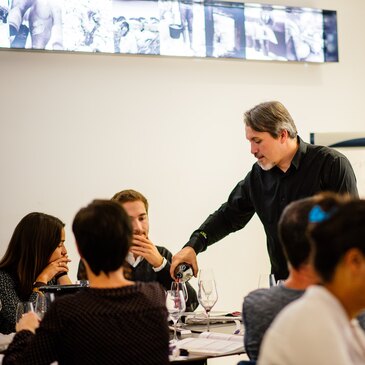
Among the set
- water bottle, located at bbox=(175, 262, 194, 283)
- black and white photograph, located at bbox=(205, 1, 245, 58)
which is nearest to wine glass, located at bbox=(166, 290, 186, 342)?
water bottle, located at bbox=(175, 262, 194, 283)

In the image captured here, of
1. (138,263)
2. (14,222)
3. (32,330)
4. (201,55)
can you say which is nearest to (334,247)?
(32,330)

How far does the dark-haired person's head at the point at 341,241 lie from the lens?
1550 millimetres

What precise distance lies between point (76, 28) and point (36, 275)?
1818mm

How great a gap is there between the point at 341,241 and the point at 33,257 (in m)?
2.73

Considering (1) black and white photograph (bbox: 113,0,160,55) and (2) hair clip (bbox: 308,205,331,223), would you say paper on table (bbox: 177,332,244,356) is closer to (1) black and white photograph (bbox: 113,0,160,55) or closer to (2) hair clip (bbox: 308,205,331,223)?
(2) hair clip (bbox: 308,205,331,223)

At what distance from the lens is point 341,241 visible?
155 cm

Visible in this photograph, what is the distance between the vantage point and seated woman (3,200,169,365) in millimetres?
2203

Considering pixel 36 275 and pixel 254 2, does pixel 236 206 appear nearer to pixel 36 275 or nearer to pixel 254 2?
pixel 36 275

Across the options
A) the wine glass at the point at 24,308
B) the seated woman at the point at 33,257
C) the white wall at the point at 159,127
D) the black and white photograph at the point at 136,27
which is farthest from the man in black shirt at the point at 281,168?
the black and white photograph at the point at 136,27

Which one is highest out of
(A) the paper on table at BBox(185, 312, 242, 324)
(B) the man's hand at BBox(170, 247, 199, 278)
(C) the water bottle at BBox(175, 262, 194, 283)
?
(B) the man's hand at BBox(170, 247, 199, 278)

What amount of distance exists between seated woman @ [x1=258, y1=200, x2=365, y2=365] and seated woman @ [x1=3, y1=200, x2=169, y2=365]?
2.48 ft

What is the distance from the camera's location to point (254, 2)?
223 inches

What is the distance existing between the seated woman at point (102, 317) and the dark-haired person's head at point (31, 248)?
5.43 feet

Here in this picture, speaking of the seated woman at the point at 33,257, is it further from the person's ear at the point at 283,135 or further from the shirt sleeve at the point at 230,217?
the person's ear at the point at 283,135
